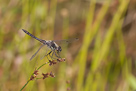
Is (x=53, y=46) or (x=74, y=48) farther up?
(x=74, y=48)

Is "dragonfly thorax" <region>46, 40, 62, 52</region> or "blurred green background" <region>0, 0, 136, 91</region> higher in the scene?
"blurred green background" <region>0, 0, 136, 91</region>

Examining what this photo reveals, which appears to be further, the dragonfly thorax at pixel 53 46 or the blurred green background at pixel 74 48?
the blurred green background at pixel 74 48

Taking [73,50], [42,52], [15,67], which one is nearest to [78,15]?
[73,50]

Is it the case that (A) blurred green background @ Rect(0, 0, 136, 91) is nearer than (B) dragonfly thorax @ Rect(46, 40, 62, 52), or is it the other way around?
(B) dragonfly thorax @ Rect(46, 40, 62, 52)

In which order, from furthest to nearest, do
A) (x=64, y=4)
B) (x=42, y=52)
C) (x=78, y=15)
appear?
(x=78, y=15) < (x=64, y=4) < (x=42, y=52)

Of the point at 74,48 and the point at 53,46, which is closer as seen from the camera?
Result: the point at 53,46

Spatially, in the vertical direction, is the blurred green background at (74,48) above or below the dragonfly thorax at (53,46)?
above

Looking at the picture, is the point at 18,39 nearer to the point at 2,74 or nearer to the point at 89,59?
the point at 2,74

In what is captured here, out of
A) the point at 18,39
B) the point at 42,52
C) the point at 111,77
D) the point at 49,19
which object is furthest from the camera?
the point at 111,77
